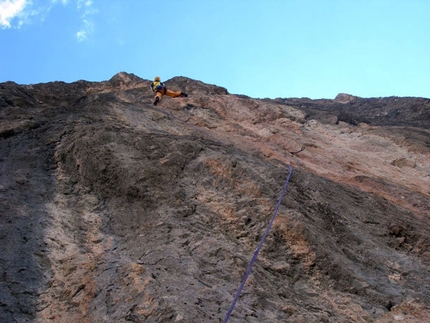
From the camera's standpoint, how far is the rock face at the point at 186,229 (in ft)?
16.6

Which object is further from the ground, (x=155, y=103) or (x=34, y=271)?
(x=155, y=103)

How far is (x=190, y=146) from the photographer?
866 cm

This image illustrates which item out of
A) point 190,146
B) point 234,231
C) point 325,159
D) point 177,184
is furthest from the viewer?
point 325,159

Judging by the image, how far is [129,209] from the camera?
6.93 m

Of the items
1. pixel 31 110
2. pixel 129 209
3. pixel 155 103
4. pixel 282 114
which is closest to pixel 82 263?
pixel 129 209

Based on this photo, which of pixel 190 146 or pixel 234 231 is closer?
pixel 234 231

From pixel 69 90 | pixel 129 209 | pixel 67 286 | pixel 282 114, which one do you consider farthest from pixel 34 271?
pixel 69 90

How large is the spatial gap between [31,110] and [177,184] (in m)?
6.15

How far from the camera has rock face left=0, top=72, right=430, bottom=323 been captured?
5066 mm

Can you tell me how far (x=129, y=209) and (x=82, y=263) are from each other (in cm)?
145

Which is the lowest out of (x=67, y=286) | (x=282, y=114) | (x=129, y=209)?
(x=67, y=286)

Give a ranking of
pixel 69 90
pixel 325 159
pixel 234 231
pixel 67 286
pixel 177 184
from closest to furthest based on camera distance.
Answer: pixel 67 286 → pixel 234 231 → pixel 177 184 → pixel 325 159 → pixel 69 90

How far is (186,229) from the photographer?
252 inches

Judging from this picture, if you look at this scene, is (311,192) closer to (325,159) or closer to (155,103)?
(325,159)
